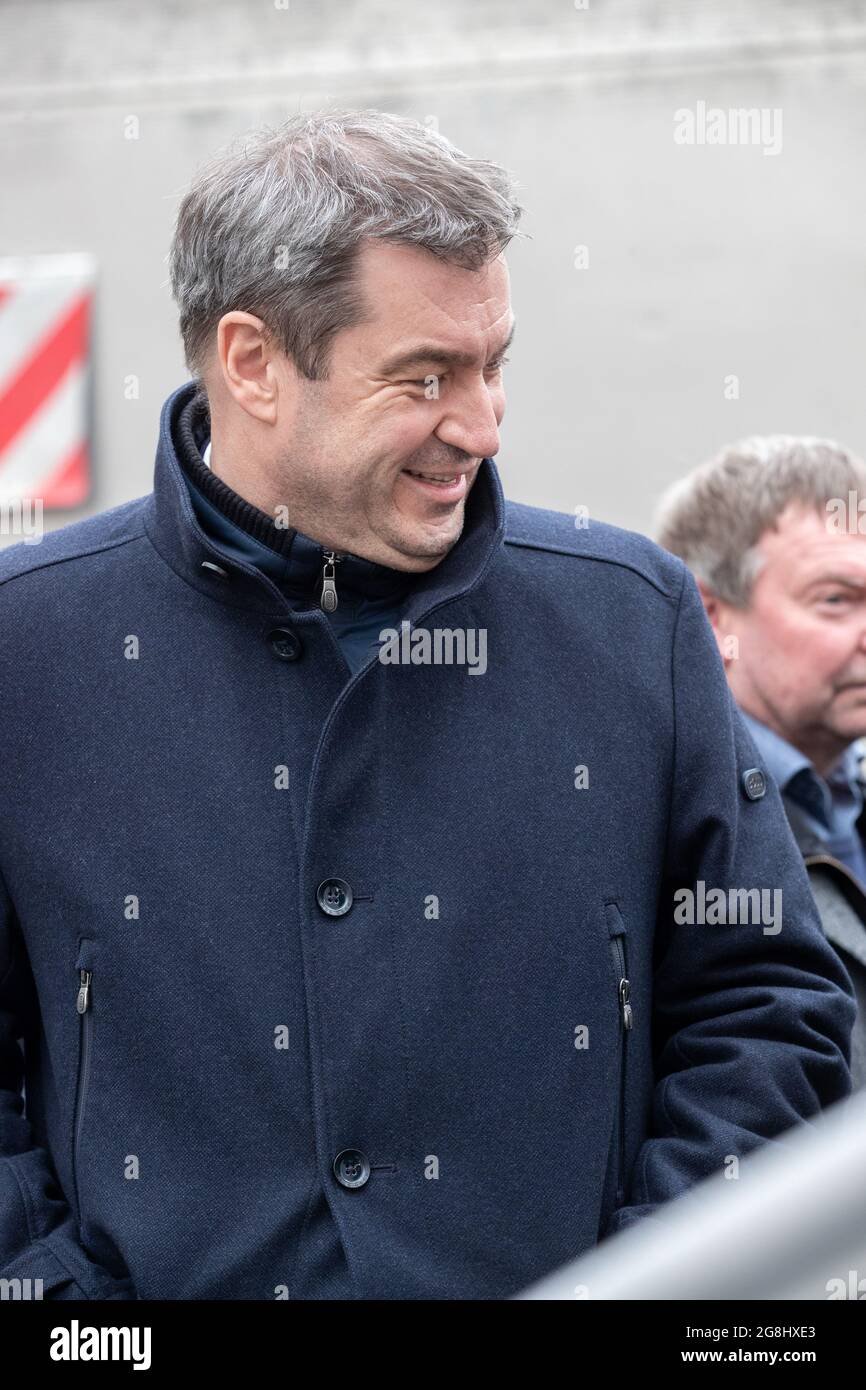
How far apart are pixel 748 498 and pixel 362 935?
4.06 feet

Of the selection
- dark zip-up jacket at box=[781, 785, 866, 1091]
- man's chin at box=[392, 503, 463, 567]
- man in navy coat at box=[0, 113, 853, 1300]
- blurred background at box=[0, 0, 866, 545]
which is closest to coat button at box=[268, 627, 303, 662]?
man in navy coat at box=[0, 113, 853, 1300]

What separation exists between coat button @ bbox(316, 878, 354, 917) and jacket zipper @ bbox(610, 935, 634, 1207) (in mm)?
286

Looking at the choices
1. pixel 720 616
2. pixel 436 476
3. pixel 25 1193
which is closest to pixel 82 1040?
pixel 25 1193

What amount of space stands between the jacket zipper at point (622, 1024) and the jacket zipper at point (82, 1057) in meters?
0.54

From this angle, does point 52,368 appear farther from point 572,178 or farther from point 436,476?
point 436,476

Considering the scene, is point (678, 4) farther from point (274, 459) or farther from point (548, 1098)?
point (548, 1098)

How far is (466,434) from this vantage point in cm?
187

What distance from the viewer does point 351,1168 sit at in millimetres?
1784

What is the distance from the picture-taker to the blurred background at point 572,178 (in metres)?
4.19

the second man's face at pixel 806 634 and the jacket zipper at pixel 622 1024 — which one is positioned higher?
the second man's face at pixel 806 634

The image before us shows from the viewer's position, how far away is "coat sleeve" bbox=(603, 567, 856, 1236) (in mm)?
1919

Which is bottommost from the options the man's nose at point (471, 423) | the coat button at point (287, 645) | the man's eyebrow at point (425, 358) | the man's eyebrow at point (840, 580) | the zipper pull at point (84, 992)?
the zipper pull at point (84, 992)

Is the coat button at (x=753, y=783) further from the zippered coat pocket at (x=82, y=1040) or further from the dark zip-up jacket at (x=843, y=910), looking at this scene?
the zippered coat pocket at (x=82, y=1040)

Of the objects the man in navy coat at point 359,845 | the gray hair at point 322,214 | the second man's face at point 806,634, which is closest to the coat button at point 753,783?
the man in navy coat at point 359,845
